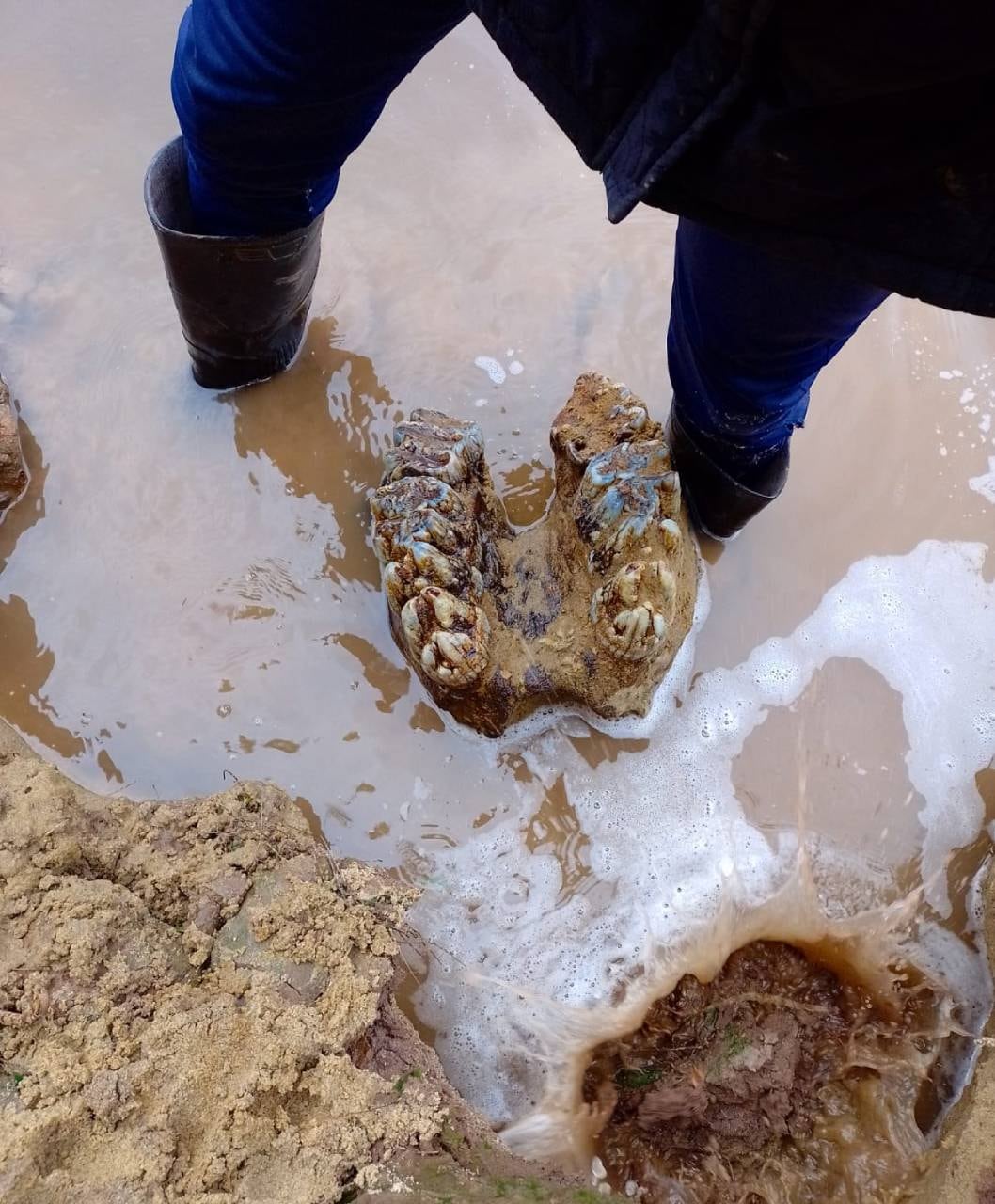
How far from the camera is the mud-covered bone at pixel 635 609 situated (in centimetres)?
203

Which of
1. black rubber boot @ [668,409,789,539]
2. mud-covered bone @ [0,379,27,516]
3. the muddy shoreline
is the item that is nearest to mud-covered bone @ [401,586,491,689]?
the muddy shoreline

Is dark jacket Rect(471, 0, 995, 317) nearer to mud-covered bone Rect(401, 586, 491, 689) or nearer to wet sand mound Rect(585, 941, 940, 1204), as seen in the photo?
mud-covered bone Rect(401, 586, 491, 689)

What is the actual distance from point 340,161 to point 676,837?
173 cm

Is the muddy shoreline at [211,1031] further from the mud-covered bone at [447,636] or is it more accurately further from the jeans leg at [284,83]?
the jeans leg at [284,83]

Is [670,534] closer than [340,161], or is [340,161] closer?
[340,161]

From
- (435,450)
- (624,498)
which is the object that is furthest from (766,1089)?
(435,450)

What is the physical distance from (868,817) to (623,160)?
1.78 m

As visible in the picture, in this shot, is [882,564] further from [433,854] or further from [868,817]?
[433,854]

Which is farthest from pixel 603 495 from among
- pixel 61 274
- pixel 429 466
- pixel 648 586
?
pixel 61 274

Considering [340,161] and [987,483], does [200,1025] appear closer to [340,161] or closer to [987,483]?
[340,161]

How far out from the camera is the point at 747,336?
73.4 inches

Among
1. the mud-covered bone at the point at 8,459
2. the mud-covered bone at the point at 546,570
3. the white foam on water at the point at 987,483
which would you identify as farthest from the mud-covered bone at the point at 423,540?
the white foam on water at the point at 987,483

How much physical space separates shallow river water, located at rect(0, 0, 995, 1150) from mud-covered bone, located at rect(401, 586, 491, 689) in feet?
0.96

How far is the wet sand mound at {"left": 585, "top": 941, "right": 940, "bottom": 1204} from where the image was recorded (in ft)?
6.56
